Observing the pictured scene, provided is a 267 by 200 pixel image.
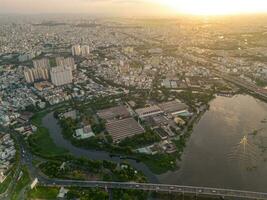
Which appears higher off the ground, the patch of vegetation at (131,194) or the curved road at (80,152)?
the patch of vegetation at (131,194)

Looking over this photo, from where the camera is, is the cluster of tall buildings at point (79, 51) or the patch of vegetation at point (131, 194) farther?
the cluster of tall buildings at point (79, 51)

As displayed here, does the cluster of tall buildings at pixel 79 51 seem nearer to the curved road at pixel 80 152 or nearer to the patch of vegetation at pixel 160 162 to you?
the curved road at pixel 80 152

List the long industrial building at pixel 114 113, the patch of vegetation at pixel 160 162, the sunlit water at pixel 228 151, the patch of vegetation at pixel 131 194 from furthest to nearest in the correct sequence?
the long industrial building at pixel 114 113 < the patch of vegetation at pixel 160 162 < the sunlit water at pixel 228 151 < the patch of vegetation at pixel 131 194

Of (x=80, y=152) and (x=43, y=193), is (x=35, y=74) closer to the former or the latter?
(x=80, y=152)

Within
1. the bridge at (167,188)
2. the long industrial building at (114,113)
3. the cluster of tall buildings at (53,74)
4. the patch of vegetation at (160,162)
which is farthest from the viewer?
the cluster of tall buildings at (53,74)

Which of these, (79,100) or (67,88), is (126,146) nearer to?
(79,100)

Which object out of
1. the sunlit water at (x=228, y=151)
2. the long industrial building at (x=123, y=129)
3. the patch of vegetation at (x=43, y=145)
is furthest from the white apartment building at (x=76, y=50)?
the sunlit water at (x=228, y=151)

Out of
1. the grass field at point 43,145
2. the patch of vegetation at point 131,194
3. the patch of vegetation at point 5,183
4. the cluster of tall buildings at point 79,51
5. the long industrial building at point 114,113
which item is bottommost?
the cluster of tall buildings at point 79,51
